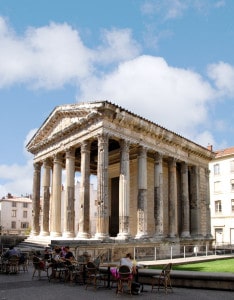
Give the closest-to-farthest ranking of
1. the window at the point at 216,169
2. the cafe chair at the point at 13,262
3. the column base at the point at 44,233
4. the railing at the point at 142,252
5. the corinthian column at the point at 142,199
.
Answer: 1. the cafe chair at the point at 13,262
2. the railing at the point at 142,252
3. the corinthian column at the point at 142,199
4. the column base at the point at 44,233
5. the window at the point at 216,169

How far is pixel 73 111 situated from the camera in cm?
2003

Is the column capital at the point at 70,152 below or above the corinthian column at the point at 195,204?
above

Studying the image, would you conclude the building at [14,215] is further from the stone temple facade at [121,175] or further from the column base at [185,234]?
the column base at [185,234]

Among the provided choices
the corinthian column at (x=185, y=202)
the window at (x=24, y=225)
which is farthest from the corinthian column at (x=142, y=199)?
the window at (x=24, y=225)

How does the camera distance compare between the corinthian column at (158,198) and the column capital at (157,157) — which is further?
the column capital at (157,157)

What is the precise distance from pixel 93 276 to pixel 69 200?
10142mm

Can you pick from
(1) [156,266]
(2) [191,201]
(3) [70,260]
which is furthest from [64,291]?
(2) [191,201]

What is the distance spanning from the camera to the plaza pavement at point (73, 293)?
859 centimetres

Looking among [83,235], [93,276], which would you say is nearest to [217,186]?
[83,235]

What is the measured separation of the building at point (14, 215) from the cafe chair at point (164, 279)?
5154cm

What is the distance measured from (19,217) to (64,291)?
176ft

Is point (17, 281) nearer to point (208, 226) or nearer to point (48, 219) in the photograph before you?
point (48, 219)

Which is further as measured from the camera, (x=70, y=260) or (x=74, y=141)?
(x=74, y=141)

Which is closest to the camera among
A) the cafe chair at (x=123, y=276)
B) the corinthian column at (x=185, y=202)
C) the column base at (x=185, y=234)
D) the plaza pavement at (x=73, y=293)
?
the plaza pavement at (x=73, y=293)
